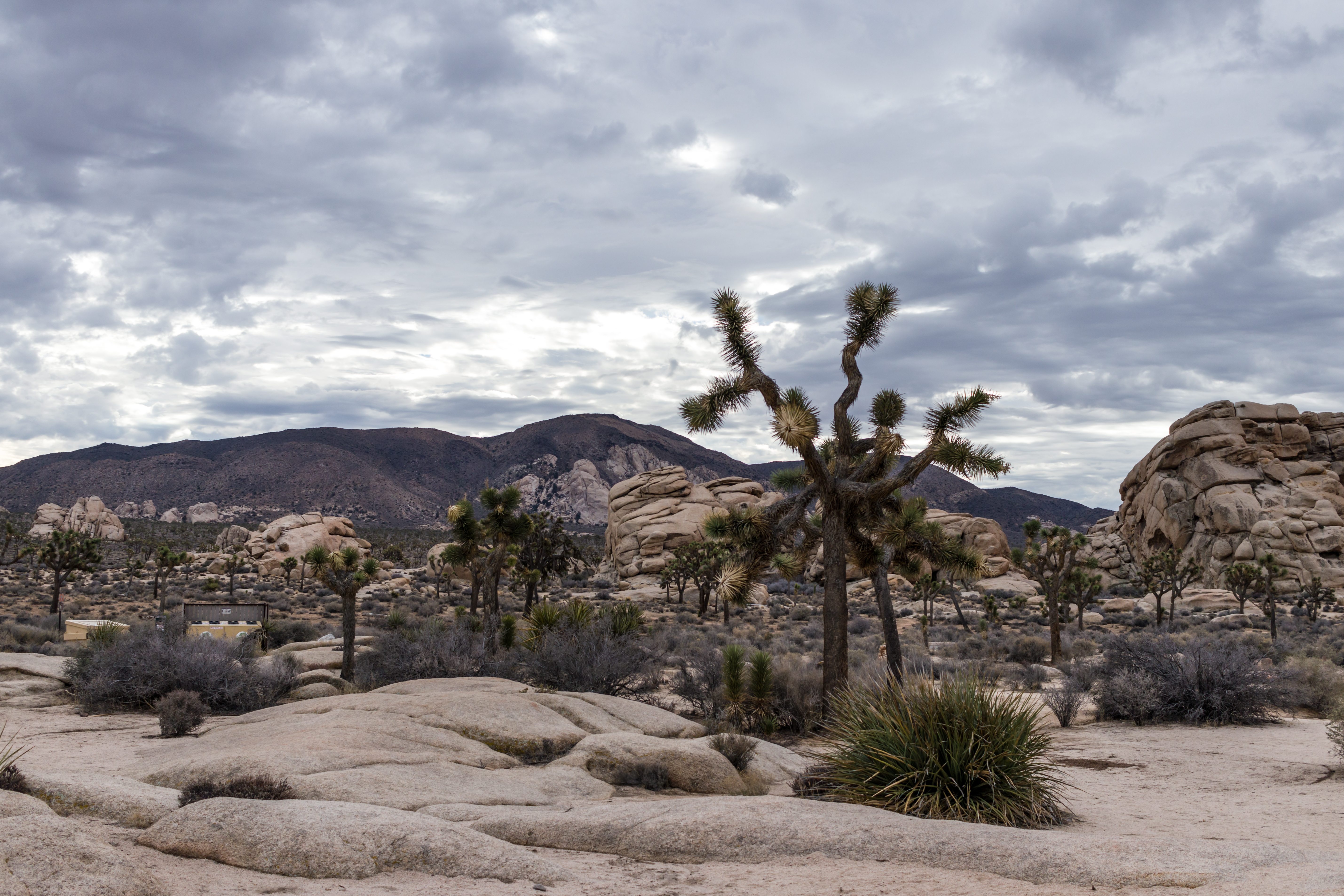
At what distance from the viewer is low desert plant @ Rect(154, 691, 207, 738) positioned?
1212cm

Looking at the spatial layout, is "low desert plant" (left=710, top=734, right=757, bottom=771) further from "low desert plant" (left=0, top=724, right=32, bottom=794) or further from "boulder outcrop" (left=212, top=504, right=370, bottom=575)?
"boulder outcrop" (left=212, top=504, right=370, bottom=575)

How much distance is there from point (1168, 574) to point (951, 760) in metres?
41.1

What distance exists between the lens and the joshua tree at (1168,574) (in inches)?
1512

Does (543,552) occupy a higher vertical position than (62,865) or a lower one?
higher

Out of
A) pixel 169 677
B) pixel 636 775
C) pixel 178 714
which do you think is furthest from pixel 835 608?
pixel 169 677

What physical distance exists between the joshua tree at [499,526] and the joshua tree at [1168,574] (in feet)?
90.6

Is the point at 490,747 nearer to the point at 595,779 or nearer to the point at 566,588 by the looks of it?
the point at 595,779

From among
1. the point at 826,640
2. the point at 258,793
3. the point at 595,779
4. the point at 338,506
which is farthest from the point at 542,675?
the point at 338,506

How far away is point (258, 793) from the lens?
7289mm

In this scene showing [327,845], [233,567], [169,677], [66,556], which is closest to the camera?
[327,845]

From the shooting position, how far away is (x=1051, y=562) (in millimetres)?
30359

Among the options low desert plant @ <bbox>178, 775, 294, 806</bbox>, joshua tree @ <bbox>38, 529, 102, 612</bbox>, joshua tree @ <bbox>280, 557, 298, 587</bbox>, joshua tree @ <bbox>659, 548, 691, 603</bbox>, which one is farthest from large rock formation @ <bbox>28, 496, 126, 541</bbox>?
low desert plant @ <bbox>178, 775, 294, 806</bbox>

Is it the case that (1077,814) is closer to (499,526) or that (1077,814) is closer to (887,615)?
(887,615)

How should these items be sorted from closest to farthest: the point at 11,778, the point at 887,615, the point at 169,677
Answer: the point at 11,778, the point at 169,677, the point at 887,615
